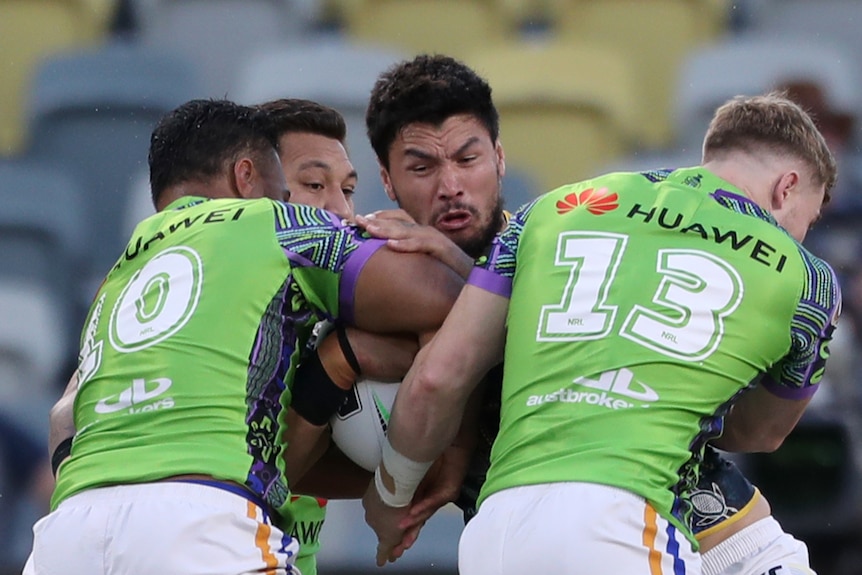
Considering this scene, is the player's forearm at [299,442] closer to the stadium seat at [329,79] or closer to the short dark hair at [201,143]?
the short dark hair at [201,143]

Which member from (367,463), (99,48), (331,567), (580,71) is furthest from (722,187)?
(99,48)

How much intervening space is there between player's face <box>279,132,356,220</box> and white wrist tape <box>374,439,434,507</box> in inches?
47.0

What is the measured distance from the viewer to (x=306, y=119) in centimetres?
498

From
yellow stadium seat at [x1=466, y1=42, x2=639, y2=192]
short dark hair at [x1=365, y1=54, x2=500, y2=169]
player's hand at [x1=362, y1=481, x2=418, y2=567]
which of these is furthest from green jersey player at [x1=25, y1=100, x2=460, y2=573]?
yellow stadium seat at [x1=466, y1=42, x2=639, y2=192]

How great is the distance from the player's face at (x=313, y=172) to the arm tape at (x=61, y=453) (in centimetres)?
114

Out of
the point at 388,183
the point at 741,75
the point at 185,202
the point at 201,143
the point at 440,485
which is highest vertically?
the point at 201,143

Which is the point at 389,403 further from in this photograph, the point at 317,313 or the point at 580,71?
the point at 580,71

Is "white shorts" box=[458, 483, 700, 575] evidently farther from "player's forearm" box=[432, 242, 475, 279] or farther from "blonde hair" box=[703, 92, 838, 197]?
"blonde hair" box=[703, 92, 838, 197]

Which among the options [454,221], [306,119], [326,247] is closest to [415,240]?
[326,247]

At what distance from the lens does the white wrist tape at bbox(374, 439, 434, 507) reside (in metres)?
3.85

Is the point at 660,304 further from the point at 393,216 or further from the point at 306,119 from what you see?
the point at 306,119

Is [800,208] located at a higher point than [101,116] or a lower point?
higher

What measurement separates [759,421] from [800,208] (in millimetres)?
565

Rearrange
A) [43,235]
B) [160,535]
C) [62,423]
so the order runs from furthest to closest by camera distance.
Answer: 1. [43,235]
2. [62,423]
3. [160,535]
